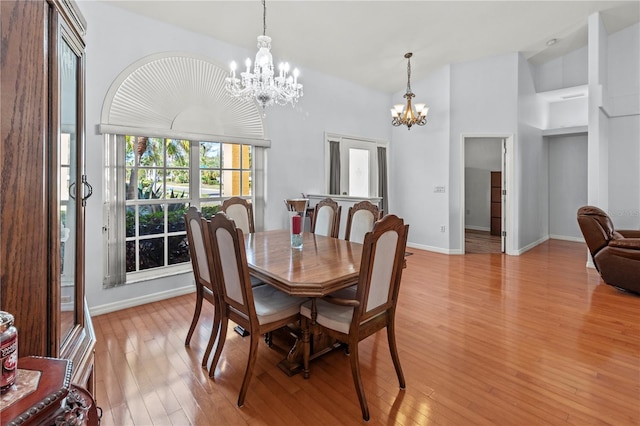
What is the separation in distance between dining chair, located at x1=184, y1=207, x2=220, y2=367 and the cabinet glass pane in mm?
911

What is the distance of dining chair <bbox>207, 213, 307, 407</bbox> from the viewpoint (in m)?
1.82

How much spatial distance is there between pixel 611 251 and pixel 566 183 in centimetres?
399

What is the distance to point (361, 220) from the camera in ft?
10.5

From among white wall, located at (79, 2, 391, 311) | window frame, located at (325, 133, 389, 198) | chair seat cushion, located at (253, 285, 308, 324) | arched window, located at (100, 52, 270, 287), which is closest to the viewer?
chair seat cushion, located at (253, 285, 308, 324)

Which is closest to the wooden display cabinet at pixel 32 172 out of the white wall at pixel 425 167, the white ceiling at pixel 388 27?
the white ceiling at pixel 388 27

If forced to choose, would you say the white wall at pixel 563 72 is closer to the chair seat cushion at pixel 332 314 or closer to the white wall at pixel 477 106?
the white wall at pixel 477 106

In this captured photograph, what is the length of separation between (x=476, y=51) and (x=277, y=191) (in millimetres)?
3900

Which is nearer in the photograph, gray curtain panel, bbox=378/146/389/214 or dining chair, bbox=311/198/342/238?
dining chair, bbox=311/198/342/238

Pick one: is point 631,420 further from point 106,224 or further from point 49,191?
point 106,224

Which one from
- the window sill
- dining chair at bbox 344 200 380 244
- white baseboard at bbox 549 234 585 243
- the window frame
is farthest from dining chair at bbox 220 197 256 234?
white baseboard at bbox 549 234 585 243

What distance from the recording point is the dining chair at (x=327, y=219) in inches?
136

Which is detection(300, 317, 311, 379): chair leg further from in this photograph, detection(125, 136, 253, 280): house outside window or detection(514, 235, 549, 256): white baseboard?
detection(514, 235, 549, 256): white baseboard

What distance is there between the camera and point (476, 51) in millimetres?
5125

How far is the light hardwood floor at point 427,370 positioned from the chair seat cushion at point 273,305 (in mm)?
441
